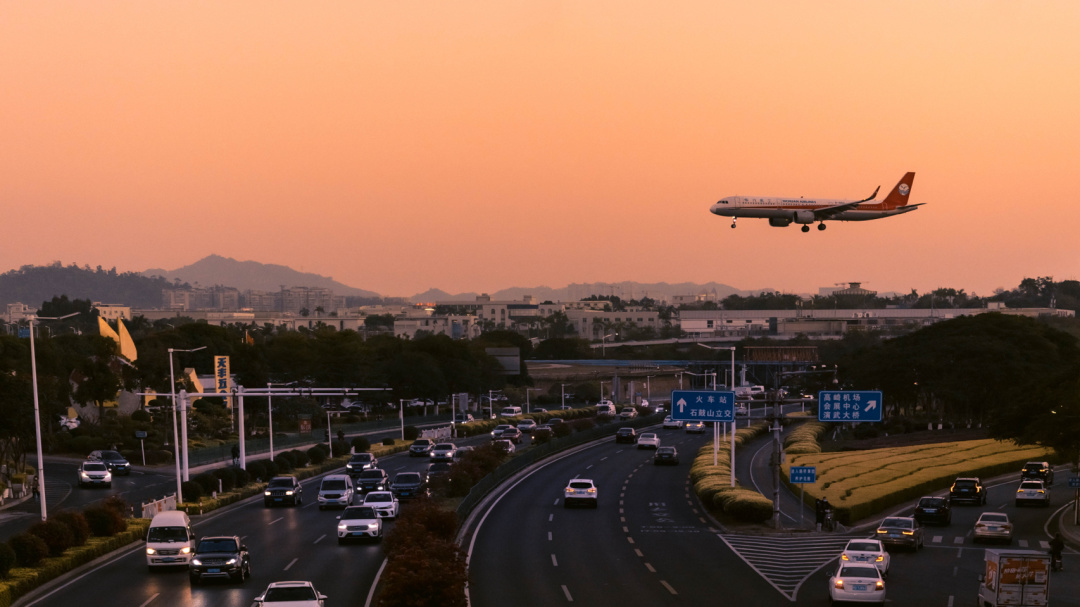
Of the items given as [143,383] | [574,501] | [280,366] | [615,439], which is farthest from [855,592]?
[280,366]

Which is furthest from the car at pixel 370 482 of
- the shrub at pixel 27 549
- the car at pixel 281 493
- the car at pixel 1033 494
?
the car at pixel 1033 494

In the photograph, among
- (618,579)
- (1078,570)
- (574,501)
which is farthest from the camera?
(574,501)

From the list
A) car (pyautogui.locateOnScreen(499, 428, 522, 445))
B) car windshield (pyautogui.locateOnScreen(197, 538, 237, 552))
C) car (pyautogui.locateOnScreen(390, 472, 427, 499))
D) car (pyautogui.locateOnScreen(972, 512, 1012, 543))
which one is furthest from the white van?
car (pyautogui.locateOnScreen(499, 428, 522, 445))

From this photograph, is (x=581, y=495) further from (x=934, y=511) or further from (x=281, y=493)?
(x=934, y=511)

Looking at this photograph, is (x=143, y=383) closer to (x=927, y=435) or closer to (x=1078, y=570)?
(x=927, y=435)

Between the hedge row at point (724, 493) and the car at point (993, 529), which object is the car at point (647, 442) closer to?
the hedge row at point (724, 493)

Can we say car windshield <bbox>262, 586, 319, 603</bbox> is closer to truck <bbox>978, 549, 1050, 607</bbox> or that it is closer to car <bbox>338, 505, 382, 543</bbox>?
car <bbox>338, 505, 382, 543</bbox>
